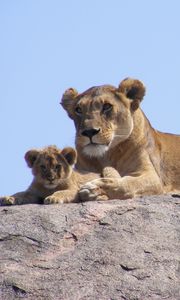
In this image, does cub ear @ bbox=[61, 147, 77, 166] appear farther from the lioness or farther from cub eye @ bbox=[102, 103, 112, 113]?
cub eye @ bbox=[102, 103, 112, 113]

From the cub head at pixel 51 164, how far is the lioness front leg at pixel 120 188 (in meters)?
0.25

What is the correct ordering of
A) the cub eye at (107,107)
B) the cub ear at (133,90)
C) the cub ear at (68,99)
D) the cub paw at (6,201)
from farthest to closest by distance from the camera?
the cub ear at (68,99) < the cub ear at (133,90) < the cub eye at (107,107) < the cub paw at (6,201)

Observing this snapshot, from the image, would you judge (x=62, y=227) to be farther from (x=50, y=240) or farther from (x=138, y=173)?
(x=138, y=173)

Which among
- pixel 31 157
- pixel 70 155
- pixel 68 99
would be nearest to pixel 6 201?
pixel 31 157

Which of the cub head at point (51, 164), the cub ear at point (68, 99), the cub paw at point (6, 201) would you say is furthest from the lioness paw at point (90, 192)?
the cub ear at point (68, 99)

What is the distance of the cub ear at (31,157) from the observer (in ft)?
33.2

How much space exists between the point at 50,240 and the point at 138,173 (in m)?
3.01

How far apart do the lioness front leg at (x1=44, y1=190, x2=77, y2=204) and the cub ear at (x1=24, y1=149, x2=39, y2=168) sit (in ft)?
1.88

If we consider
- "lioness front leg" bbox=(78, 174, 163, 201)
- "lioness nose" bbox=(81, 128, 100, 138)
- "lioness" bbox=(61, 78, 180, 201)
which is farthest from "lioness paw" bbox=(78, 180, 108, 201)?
"lioness nose" bbox=(81, 128, 100, 138)

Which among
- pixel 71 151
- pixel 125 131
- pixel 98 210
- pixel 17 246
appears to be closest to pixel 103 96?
pixel 125 131

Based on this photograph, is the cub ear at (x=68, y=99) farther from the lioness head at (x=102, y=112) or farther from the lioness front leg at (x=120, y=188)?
the lioness front leg at (x=120, y=188)

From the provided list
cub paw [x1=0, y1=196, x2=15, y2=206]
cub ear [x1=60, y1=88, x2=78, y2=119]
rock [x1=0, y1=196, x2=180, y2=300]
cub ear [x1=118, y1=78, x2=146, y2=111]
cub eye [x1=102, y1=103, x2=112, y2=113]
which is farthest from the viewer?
cub ear [x1=60, y1=88, x2=78, y2=119]

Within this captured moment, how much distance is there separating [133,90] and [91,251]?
3.70 meters

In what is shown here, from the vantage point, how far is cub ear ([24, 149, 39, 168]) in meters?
10.1
